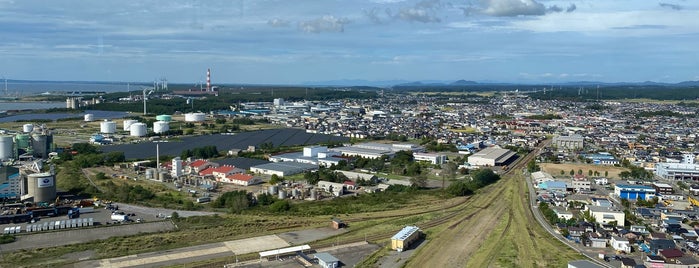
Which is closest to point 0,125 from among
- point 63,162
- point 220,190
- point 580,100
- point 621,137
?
point 63,162

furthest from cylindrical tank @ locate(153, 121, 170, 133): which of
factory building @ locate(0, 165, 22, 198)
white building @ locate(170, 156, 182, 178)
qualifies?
factory building @ locate(0, 165, 22, 198)

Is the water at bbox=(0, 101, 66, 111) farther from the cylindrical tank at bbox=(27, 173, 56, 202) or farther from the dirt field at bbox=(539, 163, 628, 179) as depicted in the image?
the dirt field at bbox=(539, 163, 628, 179)

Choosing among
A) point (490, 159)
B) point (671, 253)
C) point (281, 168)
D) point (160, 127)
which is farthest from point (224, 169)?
point (160, 127)

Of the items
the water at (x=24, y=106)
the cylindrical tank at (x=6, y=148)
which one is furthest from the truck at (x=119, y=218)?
the water at (x=24, y=106)

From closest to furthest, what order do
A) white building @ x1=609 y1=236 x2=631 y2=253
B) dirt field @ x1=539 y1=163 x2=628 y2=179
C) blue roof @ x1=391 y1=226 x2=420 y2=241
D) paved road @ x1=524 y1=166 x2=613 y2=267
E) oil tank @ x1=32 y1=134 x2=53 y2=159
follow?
paved road @ x1=524 y1=166 x2=613 y2=267, white building @ x1=609 y1=236 x2=631 y2=253, blue roof @ x1=391 y1=226 x2=420 y2=241, dirt field @ x1=539 y1=163 x2=628 y2=179, oil tank @ x1=32 y1=134 x2=53 y2=159

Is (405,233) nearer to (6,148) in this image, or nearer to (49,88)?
(6,148)
